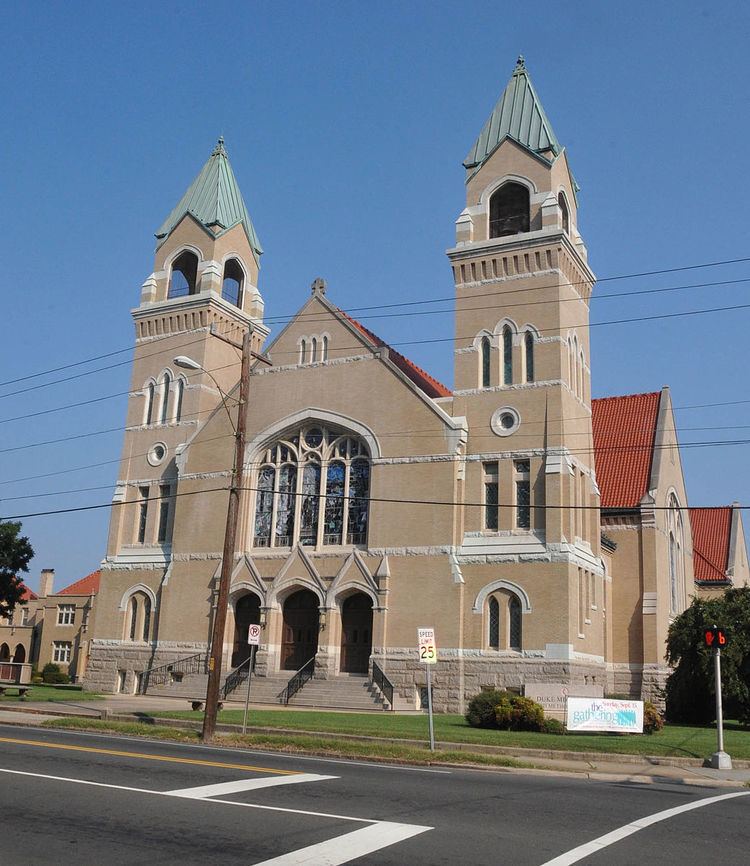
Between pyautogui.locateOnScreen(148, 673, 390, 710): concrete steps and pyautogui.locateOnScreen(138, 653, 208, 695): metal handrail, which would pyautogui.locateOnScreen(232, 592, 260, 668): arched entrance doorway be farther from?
pyautogui.locateOnScreen(148, 673, 390, 710): concrete steps

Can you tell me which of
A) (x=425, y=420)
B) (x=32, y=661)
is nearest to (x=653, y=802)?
(x=425, y=420)

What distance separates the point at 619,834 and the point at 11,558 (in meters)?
42.2

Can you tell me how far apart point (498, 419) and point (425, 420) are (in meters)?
2.72

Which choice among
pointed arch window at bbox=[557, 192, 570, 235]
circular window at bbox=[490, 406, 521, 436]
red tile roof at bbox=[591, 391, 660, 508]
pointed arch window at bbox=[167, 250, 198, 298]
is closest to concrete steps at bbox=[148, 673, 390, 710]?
circular window at bbox=[490, 406, 521, 436]

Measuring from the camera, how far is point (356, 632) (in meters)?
35.4

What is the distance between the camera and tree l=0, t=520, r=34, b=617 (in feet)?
152

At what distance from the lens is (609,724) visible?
22.4 m

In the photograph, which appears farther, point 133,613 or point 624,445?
point 624,445

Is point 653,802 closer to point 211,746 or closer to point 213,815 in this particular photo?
point 213,815

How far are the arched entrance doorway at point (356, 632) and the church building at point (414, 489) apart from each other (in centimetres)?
8

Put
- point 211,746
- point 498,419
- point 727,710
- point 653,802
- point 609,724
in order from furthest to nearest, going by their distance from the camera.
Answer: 1. point 498,419
2. point 727,710
3. point 609,724
4. point 211,746
5. point 653,802

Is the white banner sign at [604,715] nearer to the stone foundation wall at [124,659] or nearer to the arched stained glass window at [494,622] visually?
the arched stained glass window at [494,622]

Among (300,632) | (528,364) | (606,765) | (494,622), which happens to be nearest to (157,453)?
(300,632)

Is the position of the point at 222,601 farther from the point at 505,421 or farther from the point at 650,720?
the point at 505,421
